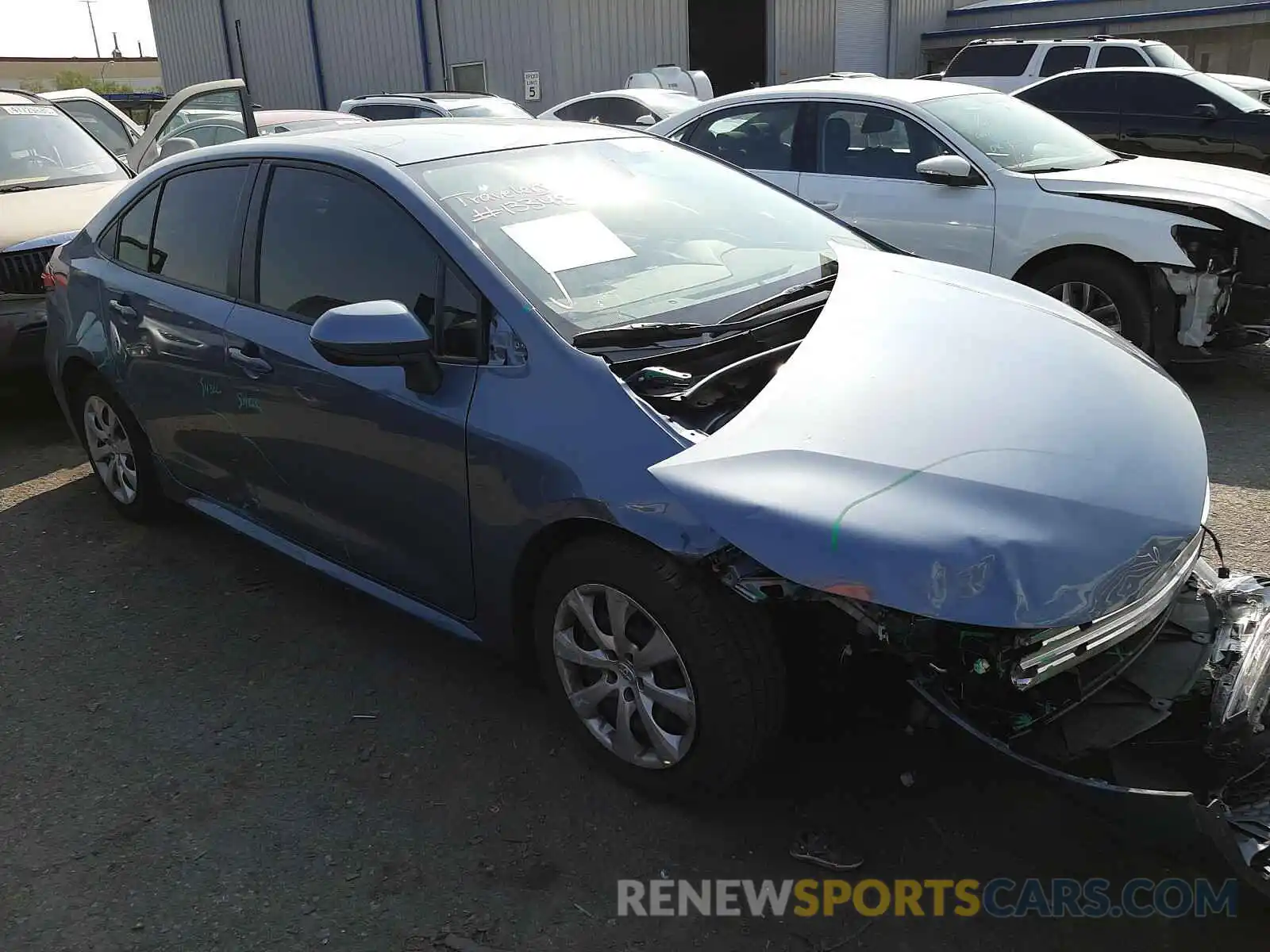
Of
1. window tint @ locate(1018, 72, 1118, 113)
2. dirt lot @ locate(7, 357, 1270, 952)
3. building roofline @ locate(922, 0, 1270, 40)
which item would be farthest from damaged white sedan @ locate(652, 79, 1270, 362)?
building roofline @ locate(922, 0, 1270, 40)

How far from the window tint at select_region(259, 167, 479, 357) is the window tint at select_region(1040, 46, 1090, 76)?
14.4m

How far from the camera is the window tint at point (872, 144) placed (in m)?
6.36

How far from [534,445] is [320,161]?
1.40m

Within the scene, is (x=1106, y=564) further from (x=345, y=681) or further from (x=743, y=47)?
(x=743, y=47)

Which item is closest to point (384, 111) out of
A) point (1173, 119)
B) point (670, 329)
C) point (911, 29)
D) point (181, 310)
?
point (1173, 119)

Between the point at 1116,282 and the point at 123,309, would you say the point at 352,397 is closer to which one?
the point at 123,309

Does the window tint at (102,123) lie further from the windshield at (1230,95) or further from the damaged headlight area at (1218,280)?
the windshield at (1230,95)

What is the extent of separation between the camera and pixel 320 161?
3322 mm

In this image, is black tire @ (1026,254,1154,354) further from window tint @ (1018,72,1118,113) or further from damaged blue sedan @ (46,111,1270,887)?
window tint @ (1018,72,1118,113)

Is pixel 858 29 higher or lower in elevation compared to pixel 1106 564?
higher

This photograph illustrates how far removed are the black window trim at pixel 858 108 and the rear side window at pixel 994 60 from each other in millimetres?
10310

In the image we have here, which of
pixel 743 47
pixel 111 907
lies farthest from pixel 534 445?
pixel 743 47

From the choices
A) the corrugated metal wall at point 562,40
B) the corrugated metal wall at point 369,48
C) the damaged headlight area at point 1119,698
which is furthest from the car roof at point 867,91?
the corrugated metal wall at point 369,48

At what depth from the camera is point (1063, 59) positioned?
592 inches
